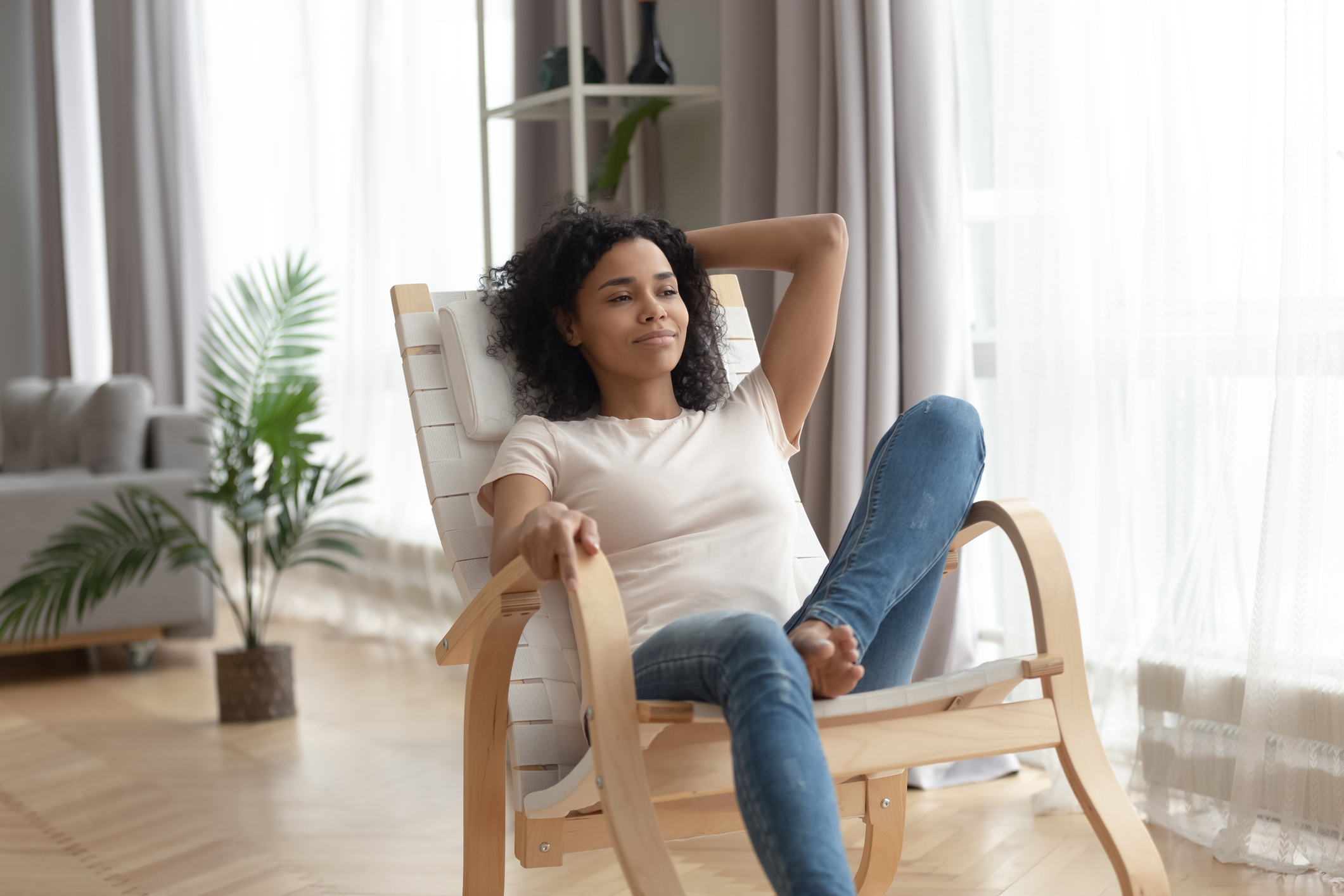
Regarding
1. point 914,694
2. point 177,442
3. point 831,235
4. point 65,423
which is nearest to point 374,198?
point 177,442

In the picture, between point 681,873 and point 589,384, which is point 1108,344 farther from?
point 681,873

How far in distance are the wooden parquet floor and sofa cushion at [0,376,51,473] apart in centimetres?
107

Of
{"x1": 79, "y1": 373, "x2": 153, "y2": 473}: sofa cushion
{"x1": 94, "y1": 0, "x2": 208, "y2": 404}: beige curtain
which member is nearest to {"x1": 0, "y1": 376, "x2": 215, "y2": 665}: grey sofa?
{"x1": 79, "y1": 373, "x2": 153, "y2": 473}: sofa cushion

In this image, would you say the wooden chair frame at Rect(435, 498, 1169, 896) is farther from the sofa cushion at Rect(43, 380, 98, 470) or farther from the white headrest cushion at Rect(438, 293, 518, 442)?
the sofa cushion at Rect(43, 380, 98, 470)

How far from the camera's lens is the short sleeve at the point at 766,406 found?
179cm

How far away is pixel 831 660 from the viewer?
1.32 metres

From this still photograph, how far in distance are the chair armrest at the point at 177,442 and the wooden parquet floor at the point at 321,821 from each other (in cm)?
71

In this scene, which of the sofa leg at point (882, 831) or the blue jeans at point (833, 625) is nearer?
the blue jeans at point (833, 625)

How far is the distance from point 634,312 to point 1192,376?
1.01 m

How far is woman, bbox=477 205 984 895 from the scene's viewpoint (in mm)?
1231

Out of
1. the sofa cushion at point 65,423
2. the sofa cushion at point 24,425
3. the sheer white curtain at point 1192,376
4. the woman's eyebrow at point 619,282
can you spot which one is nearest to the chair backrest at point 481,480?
the woman's eyebrow at point 619,282

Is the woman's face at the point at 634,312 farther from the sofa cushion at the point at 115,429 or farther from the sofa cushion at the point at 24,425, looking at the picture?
the sofa cushion at the point at 24,425

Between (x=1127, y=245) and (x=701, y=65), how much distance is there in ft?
4.13

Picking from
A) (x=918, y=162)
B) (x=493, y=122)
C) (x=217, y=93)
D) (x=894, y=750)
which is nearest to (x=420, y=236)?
(x=493, y=122)
